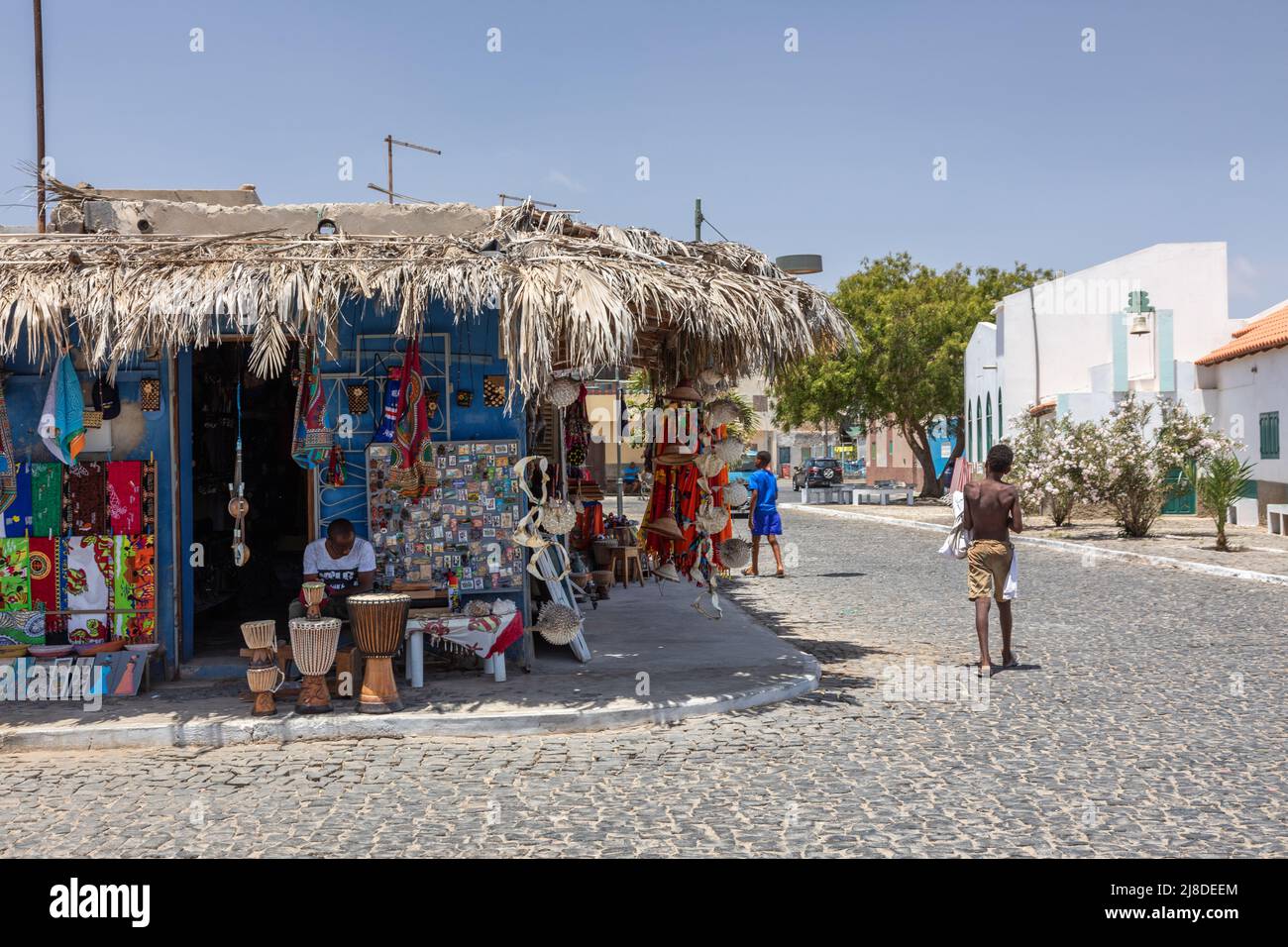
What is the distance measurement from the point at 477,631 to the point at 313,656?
1289 millimetres

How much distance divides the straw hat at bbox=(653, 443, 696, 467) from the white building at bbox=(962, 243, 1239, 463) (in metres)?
21.8

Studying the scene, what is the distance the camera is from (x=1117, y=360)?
28.8m

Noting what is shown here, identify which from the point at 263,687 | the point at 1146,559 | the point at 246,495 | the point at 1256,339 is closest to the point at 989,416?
the point at 1256,339

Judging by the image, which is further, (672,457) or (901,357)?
(901,357)

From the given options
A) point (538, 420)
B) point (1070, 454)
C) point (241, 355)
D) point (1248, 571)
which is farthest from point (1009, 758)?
point (1070, 454)

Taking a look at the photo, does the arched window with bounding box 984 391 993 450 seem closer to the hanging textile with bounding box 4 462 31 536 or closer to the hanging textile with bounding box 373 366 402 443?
the hanging textile with bounding box 373 366 402 443

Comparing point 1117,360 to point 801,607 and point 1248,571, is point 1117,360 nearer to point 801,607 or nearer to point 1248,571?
point 1248,571

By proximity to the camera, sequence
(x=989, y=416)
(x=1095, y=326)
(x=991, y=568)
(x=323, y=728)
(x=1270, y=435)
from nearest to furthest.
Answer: (x=323, y=728)
(x=991, y=568)
(x=1270, y=435)
(x=1095, y=326)
(x=989, y=416)

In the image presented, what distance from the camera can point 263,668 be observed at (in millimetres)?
7898

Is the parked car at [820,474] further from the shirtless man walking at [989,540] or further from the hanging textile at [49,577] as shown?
the hanging textile at [49,577]

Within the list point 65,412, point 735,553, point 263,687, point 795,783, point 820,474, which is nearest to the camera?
point 795,783

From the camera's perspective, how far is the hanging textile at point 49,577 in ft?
29.1

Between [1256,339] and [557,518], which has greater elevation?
[1256,339]

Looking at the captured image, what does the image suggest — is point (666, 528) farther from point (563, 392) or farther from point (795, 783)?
point (795, 783)
